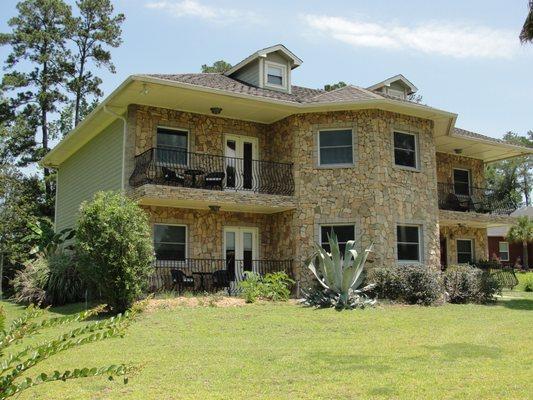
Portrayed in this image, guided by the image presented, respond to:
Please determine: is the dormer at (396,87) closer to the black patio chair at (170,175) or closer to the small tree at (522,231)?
the black patio chair at (170,175)

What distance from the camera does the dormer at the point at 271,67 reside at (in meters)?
20.2

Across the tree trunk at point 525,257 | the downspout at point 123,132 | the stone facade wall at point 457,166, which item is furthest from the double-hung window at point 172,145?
the tree trunk at point 525,257

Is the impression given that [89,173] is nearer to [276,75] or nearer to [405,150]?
[276,75]

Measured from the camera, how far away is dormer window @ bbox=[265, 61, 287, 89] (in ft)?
67.2

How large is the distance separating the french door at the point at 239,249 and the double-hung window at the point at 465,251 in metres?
9.89

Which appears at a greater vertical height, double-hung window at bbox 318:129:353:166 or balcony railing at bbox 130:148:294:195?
double-hung window at bbox 318:129:353:166

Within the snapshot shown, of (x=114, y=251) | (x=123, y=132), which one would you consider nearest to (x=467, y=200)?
(x=123, y=132)

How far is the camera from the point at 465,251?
24797 millimetres

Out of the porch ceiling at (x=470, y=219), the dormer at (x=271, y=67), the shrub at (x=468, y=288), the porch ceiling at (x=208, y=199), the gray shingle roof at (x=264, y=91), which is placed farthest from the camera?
the porch ceiling at (x=470, y=219)

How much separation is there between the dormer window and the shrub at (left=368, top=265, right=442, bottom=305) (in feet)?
25.8

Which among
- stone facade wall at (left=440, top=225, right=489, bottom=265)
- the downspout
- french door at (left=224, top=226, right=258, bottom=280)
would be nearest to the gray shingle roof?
the downspout

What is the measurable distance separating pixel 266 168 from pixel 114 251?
7.27 metres

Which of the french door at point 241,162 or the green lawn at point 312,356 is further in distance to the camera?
the french door at point 241,162

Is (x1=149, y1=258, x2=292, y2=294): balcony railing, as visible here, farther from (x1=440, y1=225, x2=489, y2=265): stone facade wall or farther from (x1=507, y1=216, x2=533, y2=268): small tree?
(x1=507, y1=216, x2=533, y2=268): small tree
